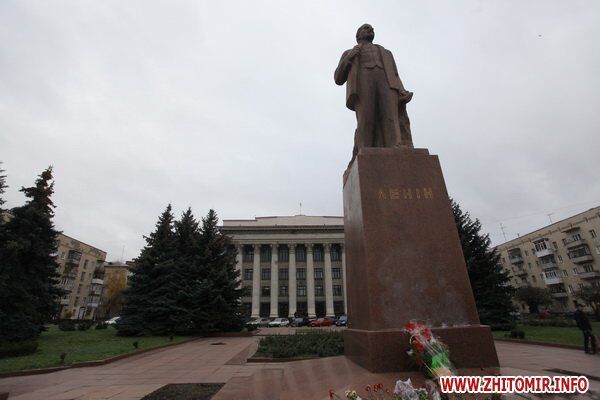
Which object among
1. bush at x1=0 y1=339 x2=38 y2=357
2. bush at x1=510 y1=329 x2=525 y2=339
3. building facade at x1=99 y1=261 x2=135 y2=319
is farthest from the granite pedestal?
building facade at x1=99 y1=261 x2=135 y2=319

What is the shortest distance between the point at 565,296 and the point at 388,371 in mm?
55280

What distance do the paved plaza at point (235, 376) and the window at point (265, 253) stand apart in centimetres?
3594

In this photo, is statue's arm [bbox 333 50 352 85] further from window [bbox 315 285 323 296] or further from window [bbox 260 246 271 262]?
window [bbox 260 246 271 262]

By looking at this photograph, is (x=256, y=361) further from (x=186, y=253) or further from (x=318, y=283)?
(x=318, y=283)

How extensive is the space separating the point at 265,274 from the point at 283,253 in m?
4.41

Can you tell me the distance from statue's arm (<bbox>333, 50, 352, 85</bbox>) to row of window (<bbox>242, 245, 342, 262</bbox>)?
44.9 metres

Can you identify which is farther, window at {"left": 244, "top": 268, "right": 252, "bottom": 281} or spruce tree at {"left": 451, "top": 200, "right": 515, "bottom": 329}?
window at {"left": 244, "top": 268, "right": 252, "bottom": 281}

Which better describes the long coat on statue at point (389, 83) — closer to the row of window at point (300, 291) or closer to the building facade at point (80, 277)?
the row of window at point (300, 291)

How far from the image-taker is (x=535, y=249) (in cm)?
4866

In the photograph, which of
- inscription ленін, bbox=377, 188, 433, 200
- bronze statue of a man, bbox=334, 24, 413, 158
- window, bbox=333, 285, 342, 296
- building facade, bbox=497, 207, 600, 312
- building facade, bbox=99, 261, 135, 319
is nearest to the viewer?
inscription ленін, bbox=377, 188, 433, 200

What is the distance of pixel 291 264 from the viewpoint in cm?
4800

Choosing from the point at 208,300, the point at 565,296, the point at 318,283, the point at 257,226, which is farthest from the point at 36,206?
the point at 565,296

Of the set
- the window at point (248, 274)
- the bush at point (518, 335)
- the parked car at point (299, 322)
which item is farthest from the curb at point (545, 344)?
the window at point (248, 274)

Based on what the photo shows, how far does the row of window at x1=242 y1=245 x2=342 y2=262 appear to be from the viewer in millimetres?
49469
